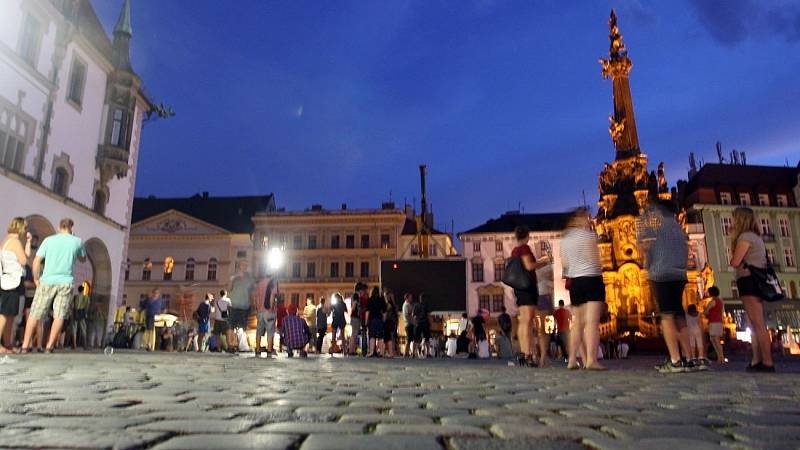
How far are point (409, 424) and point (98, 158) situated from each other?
2722 centimetres

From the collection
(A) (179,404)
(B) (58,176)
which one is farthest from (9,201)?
(A) (179,404)

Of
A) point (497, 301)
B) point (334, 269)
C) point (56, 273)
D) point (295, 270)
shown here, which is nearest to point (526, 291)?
point (56, 273)

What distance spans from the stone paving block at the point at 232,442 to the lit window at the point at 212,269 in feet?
192

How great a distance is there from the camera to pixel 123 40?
28562 mm

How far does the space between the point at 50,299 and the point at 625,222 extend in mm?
26479

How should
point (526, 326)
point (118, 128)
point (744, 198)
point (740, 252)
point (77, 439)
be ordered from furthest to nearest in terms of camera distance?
point (744, 198), point (118, 128), point (526, 326), point (740, 252), point (77, 439)

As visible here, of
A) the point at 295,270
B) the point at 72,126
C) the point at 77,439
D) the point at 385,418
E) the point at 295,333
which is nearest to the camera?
the point at 77,439

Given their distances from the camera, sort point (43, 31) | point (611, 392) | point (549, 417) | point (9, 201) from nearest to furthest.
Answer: point (549, 417), point (611, 392), point (9, 201), point (43, 31)

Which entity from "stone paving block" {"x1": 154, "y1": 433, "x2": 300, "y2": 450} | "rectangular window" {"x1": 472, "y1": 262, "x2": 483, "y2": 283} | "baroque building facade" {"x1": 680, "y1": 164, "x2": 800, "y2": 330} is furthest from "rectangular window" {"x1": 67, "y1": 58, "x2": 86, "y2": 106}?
"baroque building facade" {"x1": 680, "y1": 164, "x2": 800, "y2": 330}

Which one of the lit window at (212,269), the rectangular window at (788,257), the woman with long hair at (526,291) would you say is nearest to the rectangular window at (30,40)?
the woman with long hair at (526,291)

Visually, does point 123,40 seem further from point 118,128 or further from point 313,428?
point 313,428

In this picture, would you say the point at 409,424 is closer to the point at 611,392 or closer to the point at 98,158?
the point at 611,392

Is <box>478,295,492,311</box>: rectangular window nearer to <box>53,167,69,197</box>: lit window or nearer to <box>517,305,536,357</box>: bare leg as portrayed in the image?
<box>53,167,69,197</box>: lit window

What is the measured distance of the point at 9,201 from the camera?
17.2 meters
